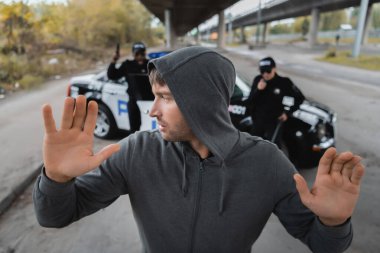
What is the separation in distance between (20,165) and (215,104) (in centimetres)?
418

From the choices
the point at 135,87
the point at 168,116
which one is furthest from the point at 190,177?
the point at 135,87

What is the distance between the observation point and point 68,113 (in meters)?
1.05

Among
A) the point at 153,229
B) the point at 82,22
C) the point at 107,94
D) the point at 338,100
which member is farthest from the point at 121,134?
the point at 82,22

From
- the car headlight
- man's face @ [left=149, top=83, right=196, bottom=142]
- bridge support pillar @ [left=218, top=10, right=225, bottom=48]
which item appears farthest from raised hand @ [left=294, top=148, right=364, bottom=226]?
bridge support pillar @ [left=218, top=10, right=225, bottom=48]

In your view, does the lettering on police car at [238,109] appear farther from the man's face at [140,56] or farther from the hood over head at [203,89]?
the hood over head at [203,89]

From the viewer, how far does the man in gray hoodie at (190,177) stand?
1.07m

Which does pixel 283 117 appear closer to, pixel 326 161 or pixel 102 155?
pixel 326 161

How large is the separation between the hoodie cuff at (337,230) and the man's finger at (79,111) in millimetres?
922

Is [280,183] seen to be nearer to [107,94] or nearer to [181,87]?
[181,87]

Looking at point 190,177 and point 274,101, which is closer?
point 190,177

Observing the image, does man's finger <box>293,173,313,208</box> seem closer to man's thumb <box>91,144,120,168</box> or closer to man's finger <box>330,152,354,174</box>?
man's finger <box>330,152,354,174</box>

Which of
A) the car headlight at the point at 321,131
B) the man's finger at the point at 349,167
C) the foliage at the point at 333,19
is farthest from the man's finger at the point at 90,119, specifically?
the foliage at the point at 333,19

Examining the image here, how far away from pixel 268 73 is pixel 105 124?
3.02m

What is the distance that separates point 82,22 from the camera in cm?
2938
